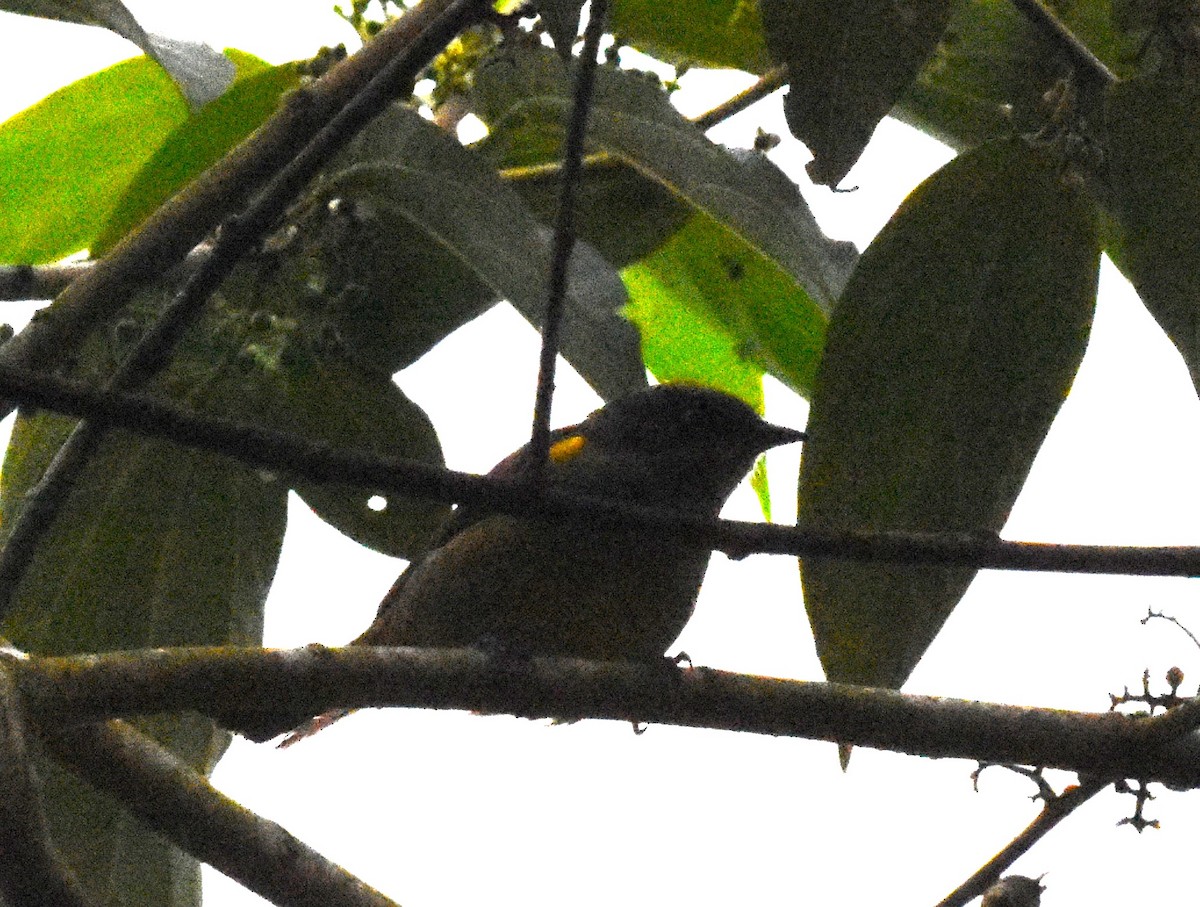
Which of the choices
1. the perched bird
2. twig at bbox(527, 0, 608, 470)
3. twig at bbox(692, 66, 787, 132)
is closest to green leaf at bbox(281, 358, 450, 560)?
the perched bird

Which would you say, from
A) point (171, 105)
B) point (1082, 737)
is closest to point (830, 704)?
point (1082, 737)

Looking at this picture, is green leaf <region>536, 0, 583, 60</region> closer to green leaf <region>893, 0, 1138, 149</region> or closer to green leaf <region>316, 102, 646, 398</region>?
green leaf <region>316, 102, 646, 398</region>

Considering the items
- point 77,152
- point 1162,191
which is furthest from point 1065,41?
point 77,152

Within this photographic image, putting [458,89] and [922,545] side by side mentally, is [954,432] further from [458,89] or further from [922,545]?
[458,89]

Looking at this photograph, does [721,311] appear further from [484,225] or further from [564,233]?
[564,233]

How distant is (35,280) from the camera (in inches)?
121

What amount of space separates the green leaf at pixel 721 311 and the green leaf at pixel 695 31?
33 centimetres

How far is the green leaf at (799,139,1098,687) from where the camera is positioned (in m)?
2.66

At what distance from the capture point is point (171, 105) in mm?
3418

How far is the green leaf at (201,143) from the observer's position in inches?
116

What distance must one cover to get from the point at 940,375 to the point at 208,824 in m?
1.36

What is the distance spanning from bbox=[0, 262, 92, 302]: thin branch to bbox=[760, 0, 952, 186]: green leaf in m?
1.36

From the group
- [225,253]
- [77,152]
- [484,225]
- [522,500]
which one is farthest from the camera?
[77,152]

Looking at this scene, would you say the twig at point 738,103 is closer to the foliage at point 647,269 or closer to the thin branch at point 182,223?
the foliage at point 647,269
